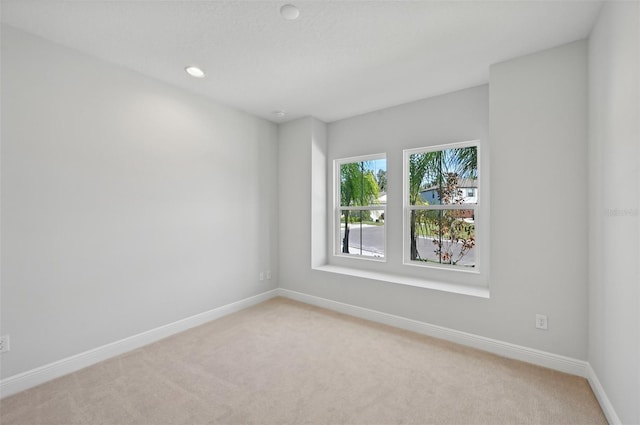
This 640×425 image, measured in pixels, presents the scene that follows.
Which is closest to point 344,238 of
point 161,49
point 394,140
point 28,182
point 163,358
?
point 394,140

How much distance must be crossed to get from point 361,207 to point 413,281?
123cm

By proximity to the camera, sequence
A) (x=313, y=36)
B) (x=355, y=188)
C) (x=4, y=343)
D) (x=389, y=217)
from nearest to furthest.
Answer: (x=4, y=343), (x=313, y=36), (x=389, y=217), (x=355, y=188)

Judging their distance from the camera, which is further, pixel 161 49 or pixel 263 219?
pixel 263 219

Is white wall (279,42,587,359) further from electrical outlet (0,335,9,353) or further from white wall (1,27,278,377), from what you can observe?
electrical outlet (0,335,9,353)

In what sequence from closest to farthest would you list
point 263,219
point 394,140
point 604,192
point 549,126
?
point 604,192, point 549,126, point 394,140, point 263,219

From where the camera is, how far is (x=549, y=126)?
2.30 metres

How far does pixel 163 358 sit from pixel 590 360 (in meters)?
3.49

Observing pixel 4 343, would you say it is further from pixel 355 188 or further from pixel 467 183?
pixel 467 183

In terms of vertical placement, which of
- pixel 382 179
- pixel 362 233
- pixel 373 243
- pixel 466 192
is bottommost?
pixel 373 243

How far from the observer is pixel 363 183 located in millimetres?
3990

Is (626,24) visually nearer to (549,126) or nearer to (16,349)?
(549,126)

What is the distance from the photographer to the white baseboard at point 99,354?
2018 millimetres

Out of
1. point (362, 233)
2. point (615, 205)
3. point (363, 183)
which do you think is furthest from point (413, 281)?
point (615, 205)

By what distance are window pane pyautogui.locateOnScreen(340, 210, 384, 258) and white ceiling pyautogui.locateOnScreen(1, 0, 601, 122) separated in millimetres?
1696
